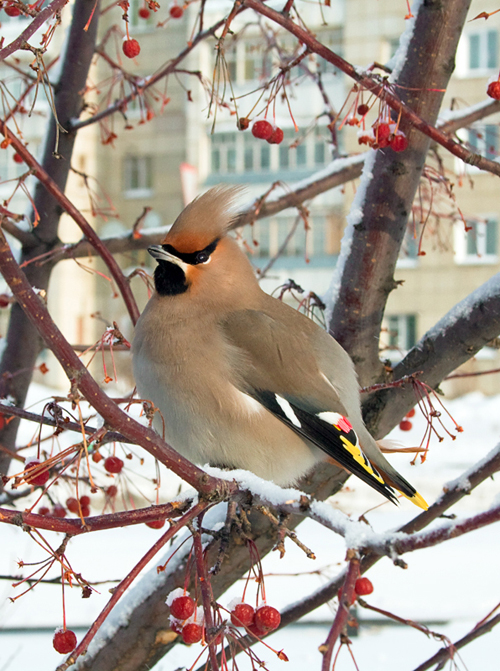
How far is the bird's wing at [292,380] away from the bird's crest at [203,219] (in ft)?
0.67

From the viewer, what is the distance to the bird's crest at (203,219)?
1.84 meters

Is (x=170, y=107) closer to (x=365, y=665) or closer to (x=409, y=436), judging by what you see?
(x=409, y=436)

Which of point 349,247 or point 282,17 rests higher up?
point 282,17

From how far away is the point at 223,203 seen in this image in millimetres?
1871

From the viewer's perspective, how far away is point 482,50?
14805mm

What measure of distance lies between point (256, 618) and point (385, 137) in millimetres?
1036

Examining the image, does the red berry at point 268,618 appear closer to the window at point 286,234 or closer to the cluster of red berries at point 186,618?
the cluster of red berries at point 186,618

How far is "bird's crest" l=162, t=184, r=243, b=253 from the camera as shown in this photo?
1840 millimetres

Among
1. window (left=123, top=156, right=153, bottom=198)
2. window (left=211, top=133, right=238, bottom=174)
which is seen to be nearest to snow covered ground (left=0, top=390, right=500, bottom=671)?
window (left=211, top=133, right=238, bottom=174)

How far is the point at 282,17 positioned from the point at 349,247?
80 cm

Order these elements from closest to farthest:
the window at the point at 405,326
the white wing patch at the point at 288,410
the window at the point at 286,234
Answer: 1. the white wing patch at the point at 288,410
2. the window at the point at 405,326
3. the window at the point at 286,234

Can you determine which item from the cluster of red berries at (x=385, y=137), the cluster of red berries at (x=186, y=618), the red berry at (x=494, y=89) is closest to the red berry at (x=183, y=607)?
the cluster of red berries at (x=186, y=618)

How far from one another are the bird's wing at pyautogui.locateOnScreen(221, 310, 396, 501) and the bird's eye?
0.54ft

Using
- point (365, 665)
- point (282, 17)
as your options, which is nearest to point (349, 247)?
point (282, 17)
